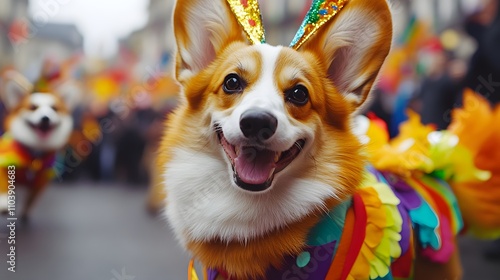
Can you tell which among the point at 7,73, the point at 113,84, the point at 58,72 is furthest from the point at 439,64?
the point at 113,84

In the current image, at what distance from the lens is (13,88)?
4473 millimetres

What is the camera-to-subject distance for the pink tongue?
1.50 m

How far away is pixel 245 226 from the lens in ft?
5.09

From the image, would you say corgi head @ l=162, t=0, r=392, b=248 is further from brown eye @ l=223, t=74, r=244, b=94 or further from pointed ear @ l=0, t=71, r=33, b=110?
pointed ear @ l=0, t=71, r=33, b=110

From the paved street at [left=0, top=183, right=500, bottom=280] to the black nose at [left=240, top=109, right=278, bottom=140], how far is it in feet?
5.54

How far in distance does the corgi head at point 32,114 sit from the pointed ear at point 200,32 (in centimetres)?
319

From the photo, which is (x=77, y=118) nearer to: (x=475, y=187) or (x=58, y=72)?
(x=58, y=72)

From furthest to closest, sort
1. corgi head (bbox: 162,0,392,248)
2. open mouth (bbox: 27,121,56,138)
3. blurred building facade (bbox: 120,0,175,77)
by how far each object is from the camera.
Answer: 1. blurred building facade (bbox: 120,0,175,77)
2. open mouth (bbox: 27,121,56,138)
3. corgi head (bbox: 162,0,392,248)

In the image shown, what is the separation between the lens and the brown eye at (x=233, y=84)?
161 cm

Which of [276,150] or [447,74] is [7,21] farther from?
[276,150]

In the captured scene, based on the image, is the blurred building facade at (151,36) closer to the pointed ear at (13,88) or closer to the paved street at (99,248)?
the paved street at (99,248)

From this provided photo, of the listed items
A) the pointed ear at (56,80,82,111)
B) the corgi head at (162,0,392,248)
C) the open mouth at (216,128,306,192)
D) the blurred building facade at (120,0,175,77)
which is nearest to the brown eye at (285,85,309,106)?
the corgi head at (162,0,392,248)

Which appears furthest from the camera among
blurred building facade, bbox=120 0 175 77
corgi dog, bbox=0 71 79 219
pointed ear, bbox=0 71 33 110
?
blurred building facade, bbox=120 0 175 77

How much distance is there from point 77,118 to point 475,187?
5328mm
